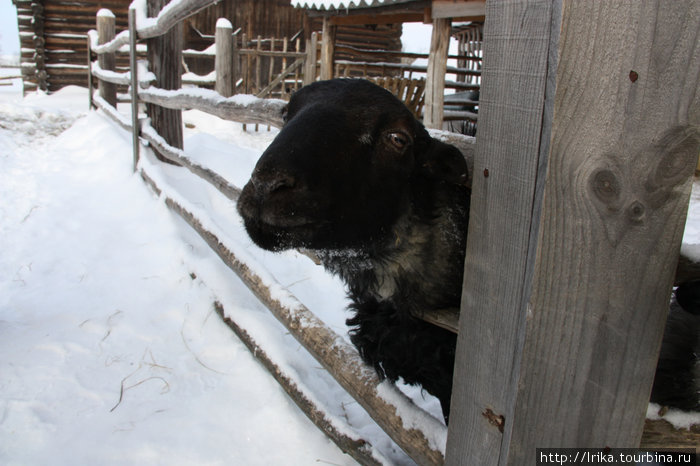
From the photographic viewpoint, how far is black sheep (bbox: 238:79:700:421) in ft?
5.15

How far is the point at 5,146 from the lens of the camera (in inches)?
318

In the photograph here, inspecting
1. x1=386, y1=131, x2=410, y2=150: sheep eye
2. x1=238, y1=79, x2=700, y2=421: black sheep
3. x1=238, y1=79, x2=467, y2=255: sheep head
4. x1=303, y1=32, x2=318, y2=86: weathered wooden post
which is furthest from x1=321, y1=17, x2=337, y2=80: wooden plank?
x1=386, y1=131, x2=410, y2=150: sheep eye

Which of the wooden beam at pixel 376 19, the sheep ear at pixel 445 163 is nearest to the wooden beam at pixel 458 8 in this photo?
the wooden beam at pixel 376 19

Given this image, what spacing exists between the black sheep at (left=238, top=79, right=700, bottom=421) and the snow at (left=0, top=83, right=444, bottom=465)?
1.44 feet

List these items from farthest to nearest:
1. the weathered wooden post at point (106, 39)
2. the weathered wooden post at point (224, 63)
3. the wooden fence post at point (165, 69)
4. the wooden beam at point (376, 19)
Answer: the wooden beam at point (376, 19) → the weathered wooden post at point (106, 39) → the wooden fence post at point (165, 69) → the weathered wooden post at point (224, 63)

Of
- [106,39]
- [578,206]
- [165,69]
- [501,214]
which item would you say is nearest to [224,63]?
[165,69]

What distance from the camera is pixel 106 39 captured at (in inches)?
356

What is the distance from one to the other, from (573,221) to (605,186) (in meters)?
0.09

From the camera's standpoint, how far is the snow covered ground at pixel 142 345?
2.13 metres

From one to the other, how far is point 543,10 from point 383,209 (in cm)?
87

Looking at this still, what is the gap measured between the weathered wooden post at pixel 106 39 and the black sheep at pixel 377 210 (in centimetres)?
861

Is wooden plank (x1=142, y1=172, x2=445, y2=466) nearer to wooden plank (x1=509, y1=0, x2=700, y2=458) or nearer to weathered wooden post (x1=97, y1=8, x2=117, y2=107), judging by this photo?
wooden plank (x1=509, y1=0, x2=700, y2=458)

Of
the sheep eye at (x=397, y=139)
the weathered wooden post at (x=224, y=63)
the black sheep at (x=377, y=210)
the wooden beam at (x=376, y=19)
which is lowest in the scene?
the black sheep at (x=377, y=210)

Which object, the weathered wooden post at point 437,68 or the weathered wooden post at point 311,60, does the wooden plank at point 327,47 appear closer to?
the weathered wooden post at point 311,60
